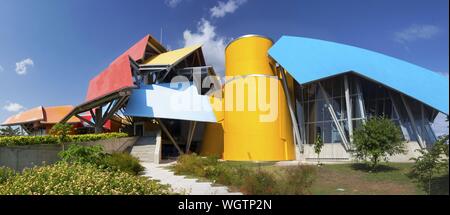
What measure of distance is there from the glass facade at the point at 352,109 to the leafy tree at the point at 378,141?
661 cm

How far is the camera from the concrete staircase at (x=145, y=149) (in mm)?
26720

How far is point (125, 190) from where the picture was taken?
859 cm

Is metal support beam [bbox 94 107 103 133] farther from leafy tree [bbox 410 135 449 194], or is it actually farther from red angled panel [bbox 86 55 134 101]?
leafy tree [bbox 410 135 449 194]

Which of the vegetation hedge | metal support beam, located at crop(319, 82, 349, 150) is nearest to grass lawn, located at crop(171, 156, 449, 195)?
metal support beam, located at crop(319, 82, 349, 150)

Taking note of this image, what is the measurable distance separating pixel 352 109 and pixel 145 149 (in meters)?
19.0

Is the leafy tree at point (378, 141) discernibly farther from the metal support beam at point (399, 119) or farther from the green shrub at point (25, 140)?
the green shrub at point (25, 140)

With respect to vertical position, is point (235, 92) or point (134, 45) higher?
point (134, 45)

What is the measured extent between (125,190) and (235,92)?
955 inches

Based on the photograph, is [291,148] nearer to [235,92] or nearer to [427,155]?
[235,92]

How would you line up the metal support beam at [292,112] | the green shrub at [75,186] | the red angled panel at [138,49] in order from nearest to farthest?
the green shrub at [75,186]
the metal support beam at [292,112]
the red angled panel at [138,49]

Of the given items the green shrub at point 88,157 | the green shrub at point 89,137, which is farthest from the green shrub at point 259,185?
the green shrub at point 89,137

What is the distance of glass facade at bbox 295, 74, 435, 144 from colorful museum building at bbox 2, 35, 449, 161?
3.2 inches
